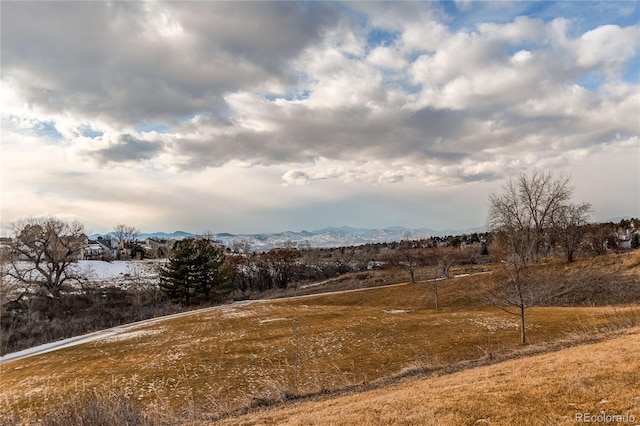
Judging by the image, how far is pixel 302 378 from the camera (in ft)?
54.3

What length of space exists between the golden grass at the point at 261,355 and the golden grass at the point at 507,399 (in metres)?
3.26

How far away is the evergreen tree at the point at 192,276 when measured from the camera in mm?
51562

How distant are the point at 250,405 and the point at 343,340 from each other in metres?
12.2

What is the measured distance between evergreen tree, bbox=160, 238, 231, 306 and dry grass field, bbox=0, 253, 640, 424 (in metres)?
17.8

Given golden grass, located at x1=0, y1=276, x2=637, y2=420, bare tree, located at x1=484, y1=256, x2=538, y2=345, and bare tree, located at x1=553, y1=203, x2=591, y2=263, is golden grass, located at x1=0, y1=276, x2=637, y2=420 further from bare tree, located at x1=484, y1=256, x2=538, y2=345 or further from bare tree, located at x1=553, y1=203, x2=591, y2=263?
bare tree, located at x1=553, y1=203, x2=591, y2=263

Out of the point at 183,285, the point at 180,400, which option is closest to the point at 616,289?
the point at 180,400

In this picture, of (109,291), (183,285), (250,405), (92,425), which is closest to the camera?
(92,425)

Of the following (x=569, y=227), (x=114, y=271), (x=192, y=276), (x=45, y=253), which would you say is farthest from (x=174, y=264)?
(x=569, y=227)

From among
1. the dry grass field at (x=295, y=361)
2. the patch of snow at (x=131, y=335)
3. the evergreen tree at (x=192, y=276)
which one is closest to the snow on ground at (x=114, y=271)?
the evergreen tree at (x=192, y=276)

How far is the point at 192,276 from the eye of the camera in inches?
2050

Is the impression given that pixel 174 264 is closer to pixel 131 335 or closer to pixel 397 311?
pixel 131 335

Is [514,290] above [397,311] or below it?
above

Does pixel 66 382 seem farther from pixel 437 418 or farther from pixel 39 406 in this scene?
pixel 437 418

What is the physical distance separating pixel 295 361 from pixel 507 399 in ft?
43.7
